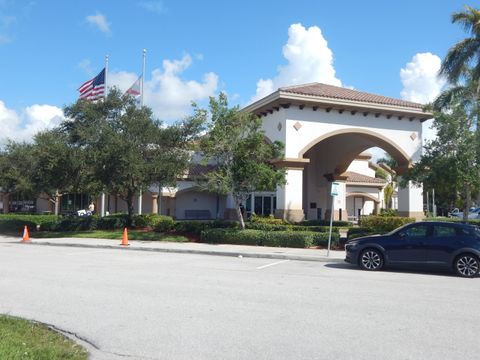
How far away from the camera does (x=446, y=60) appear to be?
99.9 feet

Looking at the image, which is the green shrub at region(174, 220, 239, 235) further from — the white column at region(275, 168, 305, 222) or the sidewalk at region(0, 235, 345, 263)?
the white column at region(275, 168, 305, 222)

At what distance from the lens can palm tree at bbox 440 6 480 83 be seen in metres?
29.4

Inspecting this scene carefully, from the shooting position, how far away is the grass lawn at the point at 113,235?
22766 mm

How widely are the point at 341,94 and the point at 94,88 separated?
14.2m

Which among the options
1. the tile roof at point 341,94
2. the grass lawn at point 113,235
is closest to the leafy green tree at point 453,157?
the tile roof at point 341,94

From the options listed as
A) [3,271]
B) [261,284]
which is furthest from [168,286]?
[3,271]

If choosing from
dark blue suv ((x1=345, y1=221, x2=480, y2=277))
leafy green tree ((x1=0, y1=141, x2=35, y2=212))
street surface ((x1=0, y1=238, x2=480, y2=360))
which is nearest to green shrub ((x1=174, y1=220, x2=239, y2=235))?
street surface ((x1=0, y1=238, x2=480, y2=360))

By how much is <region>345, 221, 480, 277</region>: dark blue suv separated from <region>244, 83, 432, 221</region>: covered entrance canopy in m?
11.0

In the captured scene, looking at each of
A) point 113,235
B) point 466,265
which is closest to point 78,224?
point 113,235

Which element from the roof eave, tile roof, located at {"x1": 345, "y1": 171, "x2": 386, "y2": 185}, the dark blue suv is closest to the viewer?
the dark blue suv

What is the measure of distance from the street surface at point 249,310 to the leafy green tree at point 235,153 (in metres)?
7.41

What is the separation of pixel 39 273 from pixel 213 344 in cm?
755

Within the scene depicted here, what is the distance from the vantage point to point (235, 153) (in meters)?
21.2

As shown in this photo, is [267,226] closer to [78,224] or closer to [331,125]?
[331,125]
